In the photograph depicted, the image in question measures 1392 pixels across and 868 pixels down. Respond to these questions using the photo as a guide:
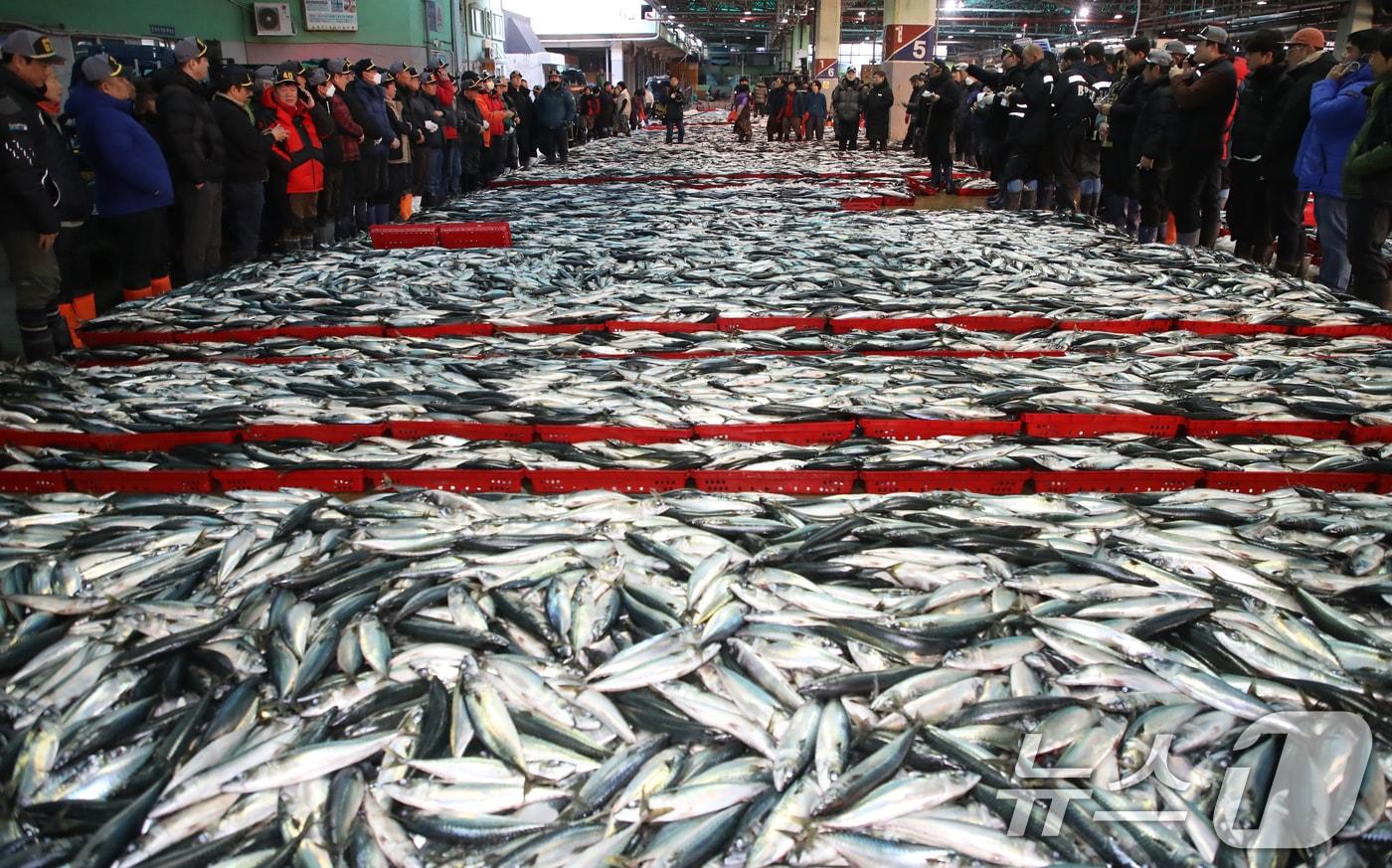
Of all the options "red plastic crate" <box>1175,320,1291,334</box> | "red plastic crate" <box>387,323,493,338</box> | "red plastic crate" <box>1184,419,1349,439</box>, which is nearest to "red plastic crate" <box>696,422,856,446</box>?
"red plastic crate" <box>1184,419,1349,439</box>

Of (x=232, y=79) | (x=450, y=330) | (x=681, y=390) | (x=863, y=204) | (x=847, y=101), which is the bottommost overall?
(x=681, y=390)

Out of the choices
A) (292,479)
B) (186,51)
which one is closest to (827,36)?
(186,51)

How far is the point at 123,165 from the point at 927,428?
622 cm

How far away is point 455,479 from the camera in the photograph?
3529mm

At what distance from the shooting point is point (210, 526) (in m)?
3.07

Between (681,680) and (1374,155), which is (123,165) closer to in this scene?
(681,680)

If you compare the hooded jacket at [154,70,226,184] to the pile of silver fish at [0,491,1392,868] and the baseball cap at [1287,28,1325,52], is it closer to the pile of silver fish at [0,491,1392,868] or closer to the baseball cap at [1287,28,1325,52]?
the pile of silver fish at [0,491,1392,868]

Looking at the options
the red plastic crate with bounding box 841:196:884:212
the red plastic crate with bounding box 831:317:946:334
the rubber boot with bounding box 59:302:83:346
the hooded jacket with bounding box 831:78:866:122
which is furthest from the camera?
the hooded jacket with bounding box 831:78:866:122

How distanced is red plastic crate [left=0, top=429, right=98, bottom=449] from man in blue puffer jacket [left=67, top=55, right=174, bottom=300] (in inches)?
144

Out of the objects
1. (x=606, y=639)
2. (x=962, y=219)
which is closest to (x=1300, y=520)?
(x=606, y=639)

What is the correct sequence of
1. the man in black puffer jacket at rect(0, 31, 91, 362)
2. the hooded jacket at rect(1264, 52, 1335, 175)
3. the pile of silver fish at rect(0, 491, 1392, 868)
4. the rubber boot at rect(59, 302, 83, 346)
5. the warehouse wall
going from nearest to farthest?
1. the pile of silver fish at rect(0, 491, 1392, 868)
2. the man in black puffer jacket at rect(0, 31, 91, 362)
3. the rubber boot at rect(59, 302, 83, 346)
4. the hooded jacket at rect(1264, 52, 1335, 175)
5. the warehouse wall

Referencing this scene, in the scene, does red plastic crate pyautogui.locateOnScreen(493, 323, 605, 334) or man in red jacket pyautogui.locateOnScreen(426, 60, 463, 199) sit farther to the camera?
man in red jacket pyautogui.locateOnScreen(426, 60, 463, 199)

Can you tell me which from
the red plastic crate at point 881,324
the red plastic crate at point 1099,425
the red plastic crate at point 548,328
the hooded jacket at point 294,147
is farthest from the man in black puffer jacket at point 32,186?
the red plastic crate at point 1099,425

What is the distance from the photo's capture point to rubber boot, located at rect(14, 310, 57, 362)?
580 centimetres
